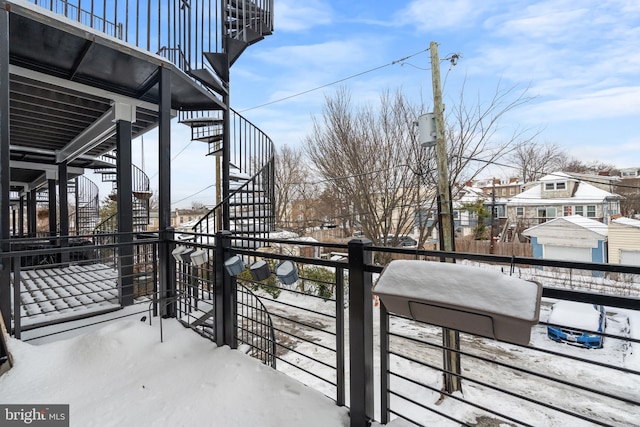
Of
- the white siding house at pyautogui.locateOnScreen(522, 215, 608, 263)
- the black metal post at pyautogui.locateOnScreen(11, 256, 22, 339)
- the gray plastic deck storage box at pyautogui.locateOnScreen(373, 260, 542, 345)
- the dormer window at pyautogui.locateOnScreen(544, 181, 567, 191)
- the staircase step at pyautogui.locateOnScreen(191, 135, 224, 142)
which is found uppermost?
the staircase step at pyautogui.locateOnScreen(191, 135, 224, 142)

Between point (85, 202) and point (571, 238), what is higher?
point (85, 202)

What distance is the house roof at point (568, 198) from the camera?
14.6 metres

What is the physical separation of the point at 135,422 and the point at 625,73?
439 inches

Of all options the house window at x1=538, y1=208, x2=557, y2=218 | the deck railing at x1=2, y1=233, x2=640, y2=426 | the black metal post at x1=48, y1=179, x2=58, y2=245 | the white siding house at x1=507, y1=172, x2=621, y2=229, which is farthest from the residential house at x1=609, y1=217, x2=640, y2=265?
the black metal post at x1=48, y1=179, x2=58, y2=245

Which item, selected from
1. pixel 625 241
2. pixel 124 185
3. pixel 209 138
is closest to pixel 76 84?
pixel 124 185

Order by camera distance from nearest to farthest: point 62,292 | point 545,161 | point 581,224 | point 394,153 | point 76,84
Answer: point 76,84 → point 62,292 → point 394,153 → point 581,224 → point 545,161

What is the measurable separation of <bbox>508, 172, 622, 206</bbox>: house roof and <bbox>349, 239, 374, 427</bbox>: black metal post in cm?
1659

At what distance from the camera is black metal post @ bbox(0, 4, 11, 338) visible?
2324mm

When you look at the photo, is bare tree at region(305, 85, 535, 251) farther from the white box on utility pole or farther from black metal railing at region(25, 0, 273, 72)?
black metal railing at region(25, 0, 273, 72)

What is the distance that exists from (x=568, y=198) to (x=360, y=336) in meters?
18.6

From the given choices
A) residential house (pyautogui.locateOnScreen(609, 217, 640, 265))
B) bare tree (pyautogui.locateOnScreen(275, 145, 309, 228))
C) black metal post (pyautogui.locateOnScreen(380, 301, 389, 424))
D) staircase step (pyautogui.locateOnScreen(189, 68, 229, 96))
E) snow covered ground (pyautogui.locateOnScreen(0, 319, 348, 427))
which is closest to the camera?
black metal post (pyautogui.locateOnScreen(380, 301, 389, 424))

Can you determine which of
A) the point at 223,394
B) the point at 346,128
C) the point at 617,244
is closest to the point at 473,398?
the point at 223,394

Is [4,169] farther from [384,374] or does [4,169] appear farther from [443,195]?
[443,195]

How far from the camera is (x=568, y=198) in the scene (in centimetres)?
1538
